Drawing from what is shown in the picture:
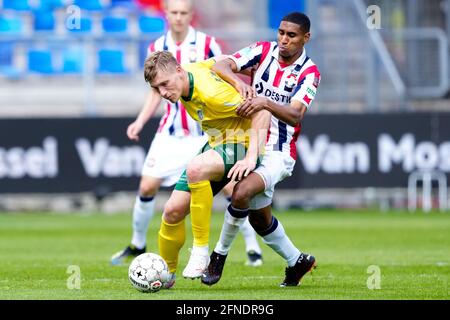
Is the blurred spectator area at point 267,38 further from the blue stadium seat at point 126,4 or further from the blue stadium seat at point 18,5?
the blue stadium seat at point 18,5

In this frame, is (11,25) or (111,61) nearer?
(111,61)

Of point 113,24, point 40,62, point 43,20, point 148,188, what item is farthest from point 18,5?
point 148,188

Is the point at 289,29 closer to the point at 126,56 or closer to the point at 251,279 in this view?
the point at 251,279

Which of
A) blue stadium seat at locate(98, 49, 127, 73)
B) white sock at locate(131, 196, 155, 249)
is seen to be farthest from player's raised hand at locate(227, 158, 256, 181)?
blue stadium seat at locate(98, 49, 127, 73)

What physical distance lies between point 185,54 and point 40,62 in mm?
10464

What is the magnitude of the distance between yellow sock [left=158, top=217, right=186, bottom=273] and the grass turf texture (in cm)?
22

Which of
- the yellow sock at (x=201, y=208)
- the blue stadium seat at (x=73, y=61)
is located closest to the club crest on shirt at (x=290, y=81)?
the yellow sock at (x=201, y=208)

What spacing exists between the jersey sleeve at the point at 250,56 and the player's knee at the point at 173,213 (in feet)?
3.70

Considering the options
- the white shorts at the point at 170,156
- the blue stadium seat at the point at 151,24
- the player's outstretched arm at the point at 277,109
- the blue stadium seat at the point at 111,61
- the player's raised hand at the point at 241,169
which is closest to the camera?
the player's outstretched arm at the point at 277,109

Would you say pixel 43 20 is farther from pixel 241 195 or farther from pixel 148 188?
pixel 241 195

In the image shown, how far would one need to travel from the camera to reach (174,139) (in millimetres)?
11125

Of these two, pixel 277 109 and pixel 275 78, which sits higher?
pixel 275 78

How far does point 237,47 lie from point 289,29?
36.3 ft

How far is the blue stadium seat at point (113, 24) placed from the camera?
22.5m
